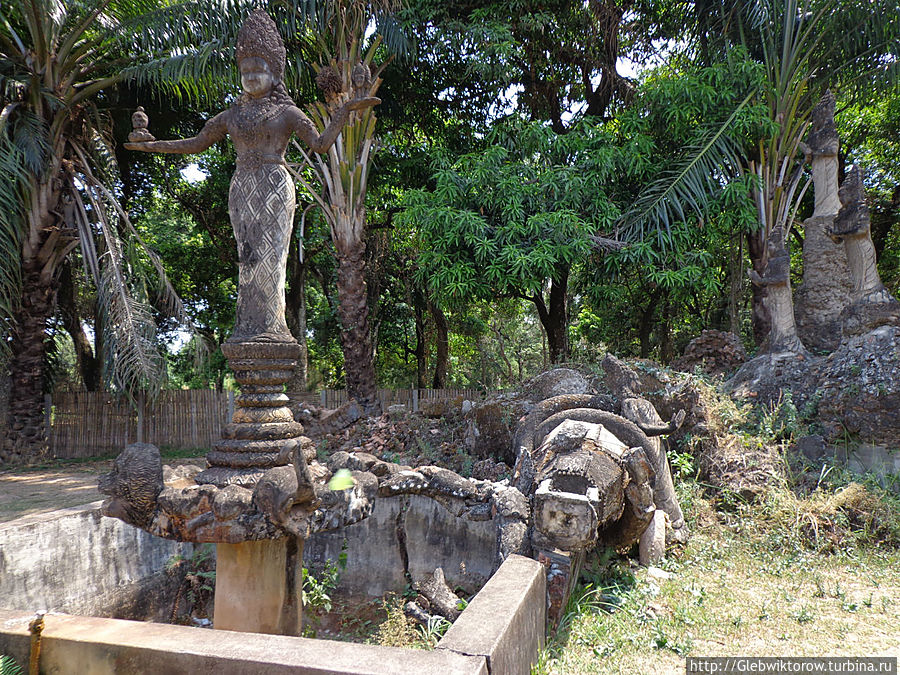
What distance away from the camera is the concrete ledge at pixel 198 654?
1633 mm

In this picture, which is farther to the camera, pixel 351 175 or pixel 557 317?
pixel 557 317

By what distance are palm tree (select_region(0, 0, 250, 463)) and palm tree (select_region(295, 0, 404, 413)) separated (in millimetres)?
1841

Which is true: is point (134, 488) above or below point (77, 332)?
below

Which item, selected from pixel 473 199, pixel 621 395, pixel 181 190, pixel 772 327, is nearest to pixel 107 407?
pixel 181 190

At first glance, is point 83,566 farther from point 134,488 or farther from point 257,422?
point 257,422

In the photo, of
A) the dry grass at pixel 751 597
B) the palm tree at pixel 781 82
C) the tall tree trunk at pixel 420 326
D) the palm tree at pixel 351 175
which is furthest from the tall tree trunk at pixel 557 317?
the dry grass at pixel 751 597

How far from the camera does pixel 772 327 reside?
754cm

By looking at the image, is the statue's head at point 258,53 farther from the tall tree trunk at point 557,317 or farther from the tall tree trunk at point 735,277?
the tall tree trunk at point 735,277

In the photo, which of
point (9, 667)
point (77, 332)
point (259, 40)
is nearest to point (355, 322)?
point (259, 40)

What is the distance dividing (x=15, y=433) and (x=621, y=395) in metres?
11.5

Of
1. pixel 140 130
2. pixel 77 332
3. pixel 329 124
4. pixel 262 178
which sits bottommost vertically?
pixel 262 178

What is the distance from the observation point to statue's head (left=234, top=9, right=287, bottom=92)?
285 cm

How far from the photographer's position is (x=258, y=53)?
9.38 feet

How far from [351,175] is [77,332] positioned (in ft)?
31.4
